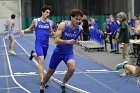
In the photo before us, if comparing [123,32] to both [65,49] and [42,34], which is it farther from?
[65,49]

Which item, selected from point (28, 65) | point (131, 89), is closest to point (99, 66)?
point (28, 65)

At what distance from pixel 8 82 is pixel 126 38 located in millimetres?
3876

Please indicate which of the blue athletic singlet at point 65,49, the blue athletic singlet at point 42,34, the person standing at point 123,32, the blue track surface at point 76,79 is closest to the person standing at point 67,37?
the blue athletic singlet at point 65,49

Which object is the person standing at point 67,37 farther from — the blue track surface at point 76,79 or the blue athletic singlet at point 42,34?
the blue athletic singlet at point 42,34

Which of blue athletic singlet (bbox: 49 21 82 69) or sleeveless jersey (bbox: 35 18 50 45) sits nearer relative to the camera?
blue athletic singlet (bbox: 49 21 82 69)

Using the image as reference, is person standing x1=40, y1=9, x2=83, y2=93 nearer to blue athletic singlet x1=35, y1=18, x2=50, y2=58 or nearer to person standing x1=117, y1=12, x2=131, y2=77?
blue athletic singlet x1=35, y1=18, x2=50, y2=58

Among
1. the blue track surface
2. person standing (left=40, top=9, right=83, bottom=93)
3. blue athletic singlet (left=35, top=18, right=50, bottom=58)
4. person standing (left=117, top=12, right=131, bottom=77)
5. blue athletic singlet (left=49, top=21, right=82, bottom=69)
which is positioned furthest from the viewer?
person standing (left=117, top=12, right=131, bottom=77)

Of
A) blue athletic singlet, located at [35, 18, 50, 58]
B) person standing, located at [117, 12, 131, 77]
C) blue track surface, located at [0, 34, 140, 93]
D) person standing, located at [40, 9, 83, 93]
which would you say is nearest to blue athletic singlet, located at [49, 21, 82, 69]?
person standing, located at [40, 9, 83, 93]

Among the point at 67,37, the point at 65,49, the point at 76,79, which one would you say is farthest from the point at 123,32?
the point at 67,37

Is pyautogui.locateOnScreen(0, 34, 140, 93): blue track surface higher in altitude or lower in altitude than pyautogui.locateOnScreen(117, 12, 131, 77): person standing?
lower

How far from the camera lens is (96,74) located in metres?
13.3

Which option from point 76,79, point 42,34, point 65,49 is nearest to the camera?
point 65,49

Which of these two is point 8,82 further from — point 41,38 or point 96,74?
point 96,74

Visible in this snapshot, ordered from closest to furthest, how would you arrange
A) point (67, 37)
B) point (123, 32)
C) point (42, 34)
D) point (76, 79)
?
1. point (67, 37)
2. point (42, 34)
3. point (76, 79)
4. point (123, 32)
